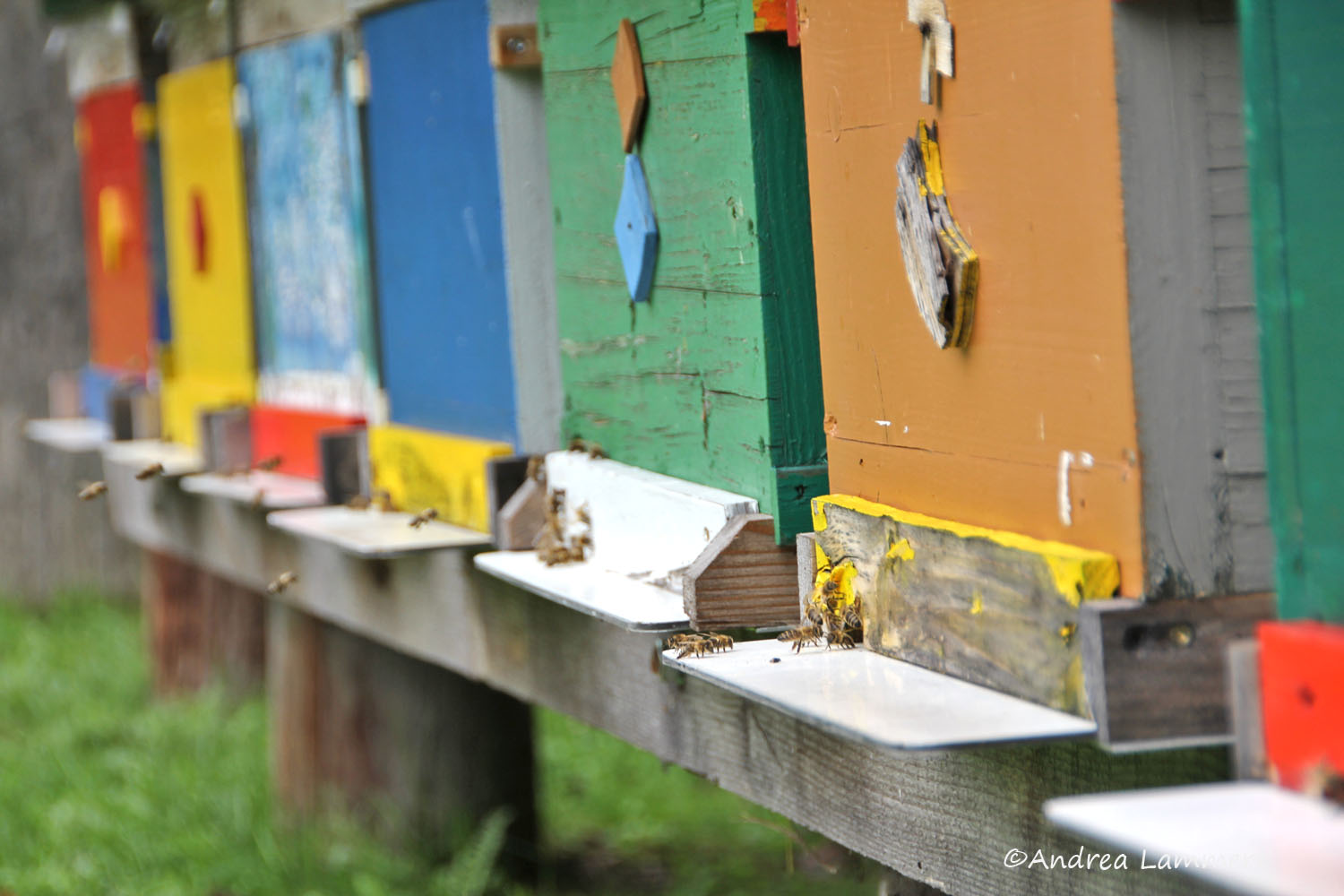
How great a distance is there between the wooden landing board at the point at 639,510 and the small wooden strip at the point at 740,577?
52 mm

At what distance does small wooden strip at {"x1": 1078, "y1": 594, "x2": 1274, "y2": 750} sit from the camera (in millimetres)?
1570

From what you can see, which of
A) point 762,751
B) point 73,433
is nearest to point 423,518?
point 762,751

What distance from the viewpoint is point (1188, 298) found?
158 cm

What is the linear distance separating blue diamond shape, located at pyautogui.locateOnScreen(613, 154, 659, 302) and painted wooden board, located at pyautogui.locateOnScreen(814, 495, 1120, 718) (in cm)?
63

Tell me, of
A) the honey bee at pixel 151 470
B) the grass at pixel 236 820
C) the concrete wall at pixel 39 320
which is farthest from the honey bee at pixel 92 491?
the concrete wall at pixel 39 320

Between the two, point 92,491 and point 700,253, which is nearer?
point 700,253

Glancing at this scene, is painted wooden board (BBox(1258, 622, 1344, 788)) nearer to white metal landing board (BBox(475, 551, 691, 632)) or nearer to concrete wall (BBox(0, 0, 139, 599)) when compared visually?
white metal landing board (BBox(475, 551, 691, 632))

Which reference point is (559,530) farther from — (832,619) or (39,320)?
(39,320)

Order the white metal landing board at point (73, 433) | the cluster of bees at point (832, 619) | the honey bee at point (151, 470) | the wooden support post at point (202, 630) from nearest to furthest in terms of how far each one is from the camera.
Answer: the cluster of bees at point (832, 619)
the honey bee at point (151, 470)
the white metal landing board at point (73, 433)
the wooden support post at point (202, 630)

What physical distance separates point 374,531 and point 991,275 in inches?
80.0

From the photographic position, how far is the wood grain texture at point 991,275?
5.27 ft

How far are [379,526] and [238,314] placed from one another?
1.60 metres

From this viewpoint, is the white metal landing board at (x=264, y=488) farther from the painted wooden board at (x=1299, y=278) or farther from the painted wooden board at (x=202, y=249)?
the painted wooden board at (x=1299, y=278)

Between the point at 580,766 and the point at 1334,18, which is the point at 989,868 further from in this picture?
the point at 580,766
